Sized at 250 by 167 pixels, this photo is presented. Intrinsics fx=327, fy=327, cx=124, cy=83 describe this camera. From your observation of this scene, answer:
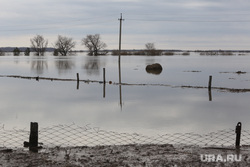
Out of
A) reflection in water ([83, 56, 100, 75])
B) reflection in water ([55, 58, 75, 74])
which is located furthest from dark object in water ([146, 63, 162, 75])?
reflection in water ([55, 58, 75, 74])

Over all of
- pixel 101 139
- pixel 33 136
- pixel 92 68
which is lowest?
pixel 101 139

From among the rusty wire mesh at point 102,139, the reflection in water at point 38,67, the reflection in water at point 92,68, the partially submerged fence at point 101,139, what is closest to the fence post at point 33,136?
the partially submerged fence at point 101,139

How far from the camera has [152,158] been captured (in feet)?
29.6

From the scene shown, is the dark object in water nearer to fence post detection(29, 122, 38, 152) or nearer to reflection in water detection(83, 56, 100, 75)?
reflection in water detection(83, 56, 100, 75)

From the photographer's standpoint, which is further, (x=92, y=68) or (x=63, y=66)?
(x=63, y=66)

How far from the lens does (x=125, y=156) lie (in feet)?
30.5

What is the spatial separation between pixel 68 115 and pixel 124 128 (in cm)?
486

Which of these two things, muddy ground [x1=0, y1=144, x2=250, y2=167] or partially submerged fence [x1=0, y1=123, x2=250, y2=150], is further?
partially submerged fence [x1=0, y1=123, x2=250, y2=150]

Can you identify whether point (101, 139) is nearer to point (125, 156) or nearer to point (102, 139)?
point (102, 139)

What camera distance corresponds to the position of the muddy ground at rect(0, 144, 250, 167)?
28.0ft

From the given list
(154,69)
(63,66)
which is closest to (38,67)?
(63,66)

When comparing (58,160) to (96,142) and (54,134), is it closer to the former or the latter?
(96,142)

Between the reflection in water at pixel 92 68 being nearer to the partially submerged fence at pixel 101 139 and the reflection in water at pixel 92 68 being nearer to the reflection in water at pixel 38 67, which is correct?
the reflection in water at pixel 38 67

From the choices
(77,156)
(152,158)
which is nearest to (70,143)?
(77,156)
